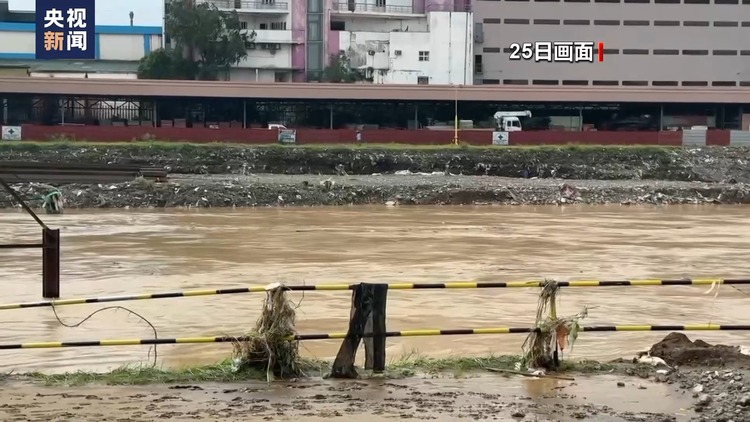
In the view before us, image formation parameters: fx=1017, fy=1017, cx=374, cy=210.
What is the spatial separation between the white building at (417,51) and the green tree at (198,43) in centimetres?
838

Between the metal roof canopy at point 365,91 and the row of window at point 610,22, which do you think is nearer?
the metal roof canopy at point 365,91

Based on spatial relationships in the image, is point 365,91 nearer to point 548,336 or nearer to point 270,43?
point 270,43

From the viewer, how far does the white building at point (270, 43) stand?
281ft

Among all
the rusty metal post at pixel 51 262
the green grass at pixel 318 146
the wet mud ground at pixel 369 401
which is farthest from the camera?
the green grass at pixel 318 146

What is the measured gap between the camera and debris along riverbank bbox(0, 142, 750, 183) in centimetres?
5403

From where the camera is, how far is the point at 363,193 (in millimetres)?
42781

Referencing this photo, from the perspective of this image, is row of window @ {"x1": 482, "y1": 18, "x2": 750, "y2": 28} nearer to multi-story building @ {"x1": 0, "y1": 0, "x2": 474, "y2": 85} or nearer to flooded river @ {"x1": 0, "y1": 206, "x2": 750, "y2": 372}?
multi-story building @ {"x1": 0, "y1": 0, "x2": 474, "y2": 85}

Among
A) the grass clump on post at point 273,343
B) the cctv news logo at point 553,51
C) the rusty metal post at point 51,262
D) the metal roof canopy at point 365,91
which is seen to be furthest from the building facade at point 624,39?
the grass clump on post at point 273,343

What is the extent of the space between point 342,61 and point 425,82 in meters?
7.19

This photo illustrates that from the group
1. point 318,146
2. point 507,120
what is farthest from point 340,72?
point 318,146

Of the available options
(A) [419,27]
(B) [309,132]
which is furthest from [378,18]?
(B) [309,132]

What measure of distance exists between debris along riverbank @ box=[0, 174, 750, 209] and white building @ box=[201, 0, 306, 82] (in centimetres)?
3887

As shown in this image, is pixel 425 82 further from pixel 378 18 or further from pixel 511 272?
pixel 511 272

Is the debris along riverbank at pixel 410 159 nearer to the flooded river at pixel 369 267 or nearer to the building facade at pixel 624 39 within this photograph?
the flooded river at pixel 369 267
